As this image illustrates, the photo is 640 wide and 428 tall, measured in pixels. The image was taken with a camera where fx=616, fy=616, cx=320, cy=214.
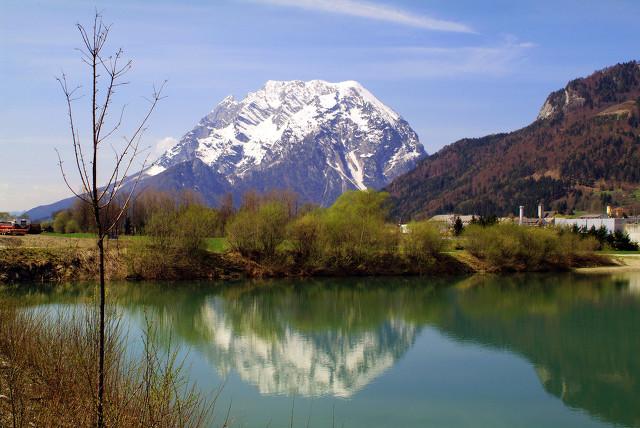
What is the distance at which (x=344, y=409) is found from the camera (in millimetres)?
16562

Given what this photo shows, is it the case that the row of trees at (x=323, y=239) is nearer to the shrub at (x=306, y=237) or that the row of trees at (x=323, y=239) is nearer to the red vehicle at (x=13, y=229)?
the shrub at (x=306, y=237)

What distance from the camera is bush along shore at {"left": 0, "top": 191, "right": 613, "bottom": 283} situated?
161ft

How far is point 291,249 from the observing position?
2251 inches

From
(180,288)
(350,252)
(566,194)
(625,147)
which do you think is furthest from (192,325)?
(625,147)

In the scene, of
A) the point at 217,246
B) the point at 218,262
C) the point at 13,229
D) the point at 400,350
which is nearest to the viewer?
the point at 400,350

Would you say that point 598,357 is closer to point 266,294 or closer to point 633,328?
point 633,328

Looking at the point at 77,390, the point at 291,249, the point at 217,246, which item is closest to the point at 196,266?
the point at 217,246

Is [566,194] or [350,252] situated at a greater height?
[566,194]

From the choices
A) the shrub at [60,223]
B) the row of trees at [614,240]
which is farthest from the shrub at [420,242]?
the shrub at [60,223]

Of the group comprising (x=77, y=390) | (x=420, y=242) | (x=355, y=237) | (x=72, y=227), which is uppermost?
(x=72, y=227)

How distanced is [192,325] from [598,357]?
60.5ft

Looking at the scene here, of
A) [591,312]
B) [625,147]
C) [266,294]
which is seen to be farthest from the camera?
[625,147]

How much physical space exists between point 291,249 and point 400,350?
32.3 m

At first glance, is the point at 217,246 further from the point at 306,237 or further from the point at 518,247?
the point at 518,247
